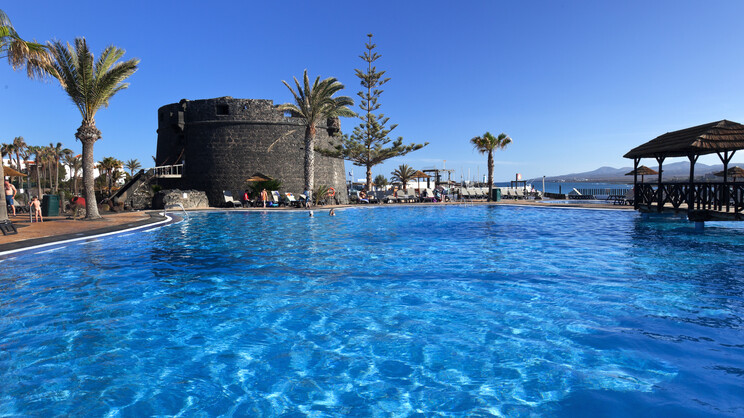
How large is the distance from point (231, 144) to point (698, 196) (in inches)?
972

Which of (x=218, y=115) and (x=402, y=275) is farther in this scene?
(x=218, y=115)

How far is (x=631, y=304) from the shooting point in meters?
5.06

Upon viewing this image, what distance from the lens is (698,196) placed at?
41.1ft

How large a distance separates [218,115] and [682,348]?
2764 centimetres

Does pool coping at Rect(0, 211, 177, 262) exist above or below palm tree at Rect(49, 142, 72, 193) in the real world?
below

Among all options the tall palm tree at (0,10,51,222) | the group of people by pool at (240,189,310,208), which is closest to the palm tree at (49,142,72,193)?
the group of people by pool at (240,189,310,208)

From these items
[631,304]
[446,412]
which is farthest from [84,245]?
[631,304]

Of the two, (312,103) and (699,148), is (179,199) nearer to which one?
(312,103)

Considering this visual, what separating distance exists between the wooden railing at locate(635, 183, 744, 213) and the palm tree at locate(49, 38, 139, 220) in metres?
19.6

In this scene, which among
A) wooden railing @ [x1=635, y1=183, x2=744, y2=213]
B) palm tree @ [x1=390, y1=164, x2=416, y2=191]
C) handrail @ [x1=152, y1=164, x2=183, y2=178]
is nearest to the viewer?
wooden railing @ [x1=635, y1=183, x2=744, y2=213]

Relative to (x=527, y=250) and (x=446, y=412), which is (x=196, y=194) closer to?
(x=527, y=250)

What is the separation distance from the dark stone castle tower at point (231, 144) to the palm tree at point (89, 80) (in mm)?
11669

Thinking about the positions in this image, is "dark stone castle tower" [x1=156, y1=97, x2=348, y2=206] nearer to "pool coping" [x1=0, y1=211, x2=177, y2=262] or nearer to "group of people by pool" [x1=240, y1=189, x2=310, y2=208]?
"group of people by pool" [x1=240, y1=189, x2=310, y2=208]

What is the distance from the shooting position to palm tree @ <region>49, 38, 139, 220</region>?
1409 centimetres
